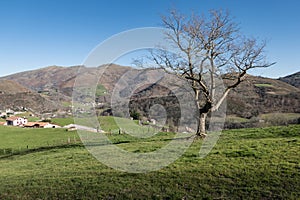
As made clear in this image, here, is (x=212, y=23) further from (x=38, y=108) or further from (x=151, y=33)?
(x=38, y=108)

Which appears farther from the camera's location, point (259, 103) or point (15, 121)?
point (15, 121)

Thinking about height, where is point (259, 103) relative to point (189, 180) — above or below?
above

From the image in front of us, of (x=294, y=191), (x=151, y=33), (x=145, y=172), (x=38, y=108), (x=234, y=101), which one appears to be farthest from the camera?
(x=38, y=108)

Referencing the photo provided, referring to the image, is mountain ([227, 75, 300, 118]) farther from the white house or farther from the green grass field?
the white house

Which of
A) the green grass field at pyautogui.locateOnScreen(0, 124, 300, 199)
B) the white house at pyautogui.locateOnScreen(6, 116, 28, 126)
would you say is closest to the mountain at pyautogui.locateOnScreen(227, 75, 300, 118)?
the green grass field at pyautogui.locateOnScreen(0, 124, 300, 199)

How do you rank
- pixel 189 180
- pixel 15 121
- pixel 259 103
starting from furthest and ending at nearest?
pixel 15 121 < pixel 259 103 < pixel 189 180

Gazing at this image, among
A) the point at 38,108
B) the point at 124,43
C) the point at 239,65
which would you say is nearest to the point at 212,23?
the point at 239,65

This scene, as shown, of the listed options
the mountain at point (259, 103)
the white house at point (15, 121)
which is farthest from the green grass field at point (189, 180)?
the white house at point (15, 121)

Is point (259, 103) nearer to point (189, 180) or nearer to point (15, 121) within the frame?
point (189, 180)

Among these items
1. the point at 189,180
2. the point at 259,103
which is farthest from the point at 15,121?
the point at 189,180

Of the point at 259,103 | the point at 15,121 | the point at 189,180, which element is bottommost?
the point at 15,121

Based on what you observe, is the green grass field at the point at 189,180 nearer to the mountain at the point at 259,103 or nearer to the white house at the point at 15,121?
the mountain at the point at 259,103

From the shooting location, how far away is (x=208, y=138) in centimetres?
1897

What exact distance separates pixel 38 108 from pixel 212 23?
148288mm
